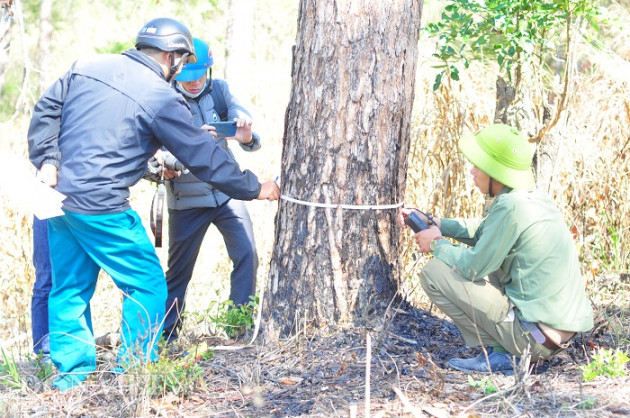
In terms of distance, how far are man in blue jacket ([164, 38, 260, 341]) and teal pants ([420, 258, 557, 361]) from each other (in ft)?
5.12

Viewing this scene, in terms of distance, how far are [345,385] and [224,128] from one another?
6.06 feet

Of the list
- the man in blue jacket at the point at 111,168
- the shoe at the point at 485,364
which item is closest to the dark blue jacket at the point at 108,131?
the man in blue jacket at the point at 111,168

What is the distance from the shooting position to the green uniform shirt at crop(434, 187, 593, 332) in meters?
3.25

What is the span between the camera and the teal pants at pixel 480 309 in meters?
3.37

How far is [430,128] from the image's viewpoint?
570 cm

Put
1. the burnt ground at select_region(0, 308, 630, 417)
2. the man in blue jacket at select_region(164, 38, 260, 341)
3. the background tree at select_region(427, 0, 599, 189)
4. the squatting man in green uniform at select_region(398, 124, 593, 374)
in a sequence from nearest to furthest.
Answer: the burnt ground at select_region(0, 308, 630, 417) < the squatting man in green uniform at select_region(398, 124, 593, 374) < the background tree at select_region(427, 0, 599, 189) < the man in blue jacket at select_region(164, 38, 260, 341)

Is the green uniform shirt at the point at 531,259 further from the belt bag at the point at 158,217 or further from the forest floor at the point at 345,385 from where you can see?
the belt bag at the point at 158,217

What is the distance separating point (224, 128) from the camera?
4387mm

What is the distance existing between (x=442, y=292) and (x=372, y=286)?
1.21 ft

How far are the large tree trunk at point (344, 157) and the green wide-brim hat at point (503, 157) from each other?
16.7 inches

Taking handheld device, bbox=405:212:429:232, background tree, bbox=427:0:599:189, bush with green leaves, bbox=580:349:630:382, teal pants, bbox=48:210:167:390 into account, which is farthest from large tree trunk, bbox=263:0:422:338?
bush with green leaves, bbox=580:349:630:382

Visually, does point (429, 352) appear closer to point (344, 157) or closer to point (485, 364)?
point (485, 364)

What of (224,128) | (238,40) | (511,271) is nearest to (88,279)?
(224,128)

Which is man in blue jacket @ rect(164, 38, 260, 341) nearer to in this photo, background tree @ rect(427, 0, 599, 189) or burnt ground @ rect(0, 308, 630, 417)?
burnt ground @ rect(0, 308, 630, 417)
